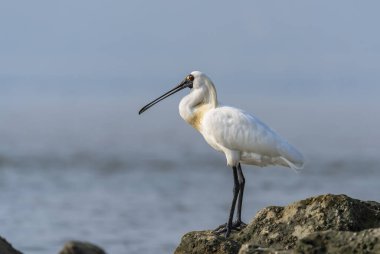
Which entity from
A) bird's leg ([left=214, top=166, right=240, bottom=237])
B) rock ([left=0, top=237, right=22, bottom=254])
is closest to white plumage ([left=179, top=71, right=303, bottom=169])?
bird's leg ([left=214, top=166, right=240, bottom=237])

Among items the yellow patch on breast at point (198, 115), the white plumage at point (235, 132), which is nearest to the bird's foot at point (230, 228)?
the white plumage at point (235, 132)

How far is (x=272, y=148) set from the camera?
15648 mm

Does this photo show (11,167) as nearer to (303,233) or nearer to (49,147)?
(49,147)

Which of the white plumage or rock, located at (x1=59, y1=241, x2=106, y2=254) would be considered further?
the white plumage

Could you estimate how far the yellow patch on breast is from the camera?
16328mm

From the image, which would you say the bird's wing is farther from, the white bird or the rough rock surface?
the rough rock surface

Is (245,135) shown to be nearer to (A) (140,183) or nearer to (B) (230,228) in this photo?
(B) (230,228)

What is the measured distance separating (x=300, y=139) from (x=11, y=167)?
1038 inches

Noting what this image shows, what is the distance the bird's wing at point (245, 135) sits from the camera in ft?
51.2

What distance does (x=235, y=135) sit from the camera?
1580 cm

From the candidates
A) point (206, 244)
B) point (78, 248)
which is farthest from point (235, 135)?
point (78, 248)

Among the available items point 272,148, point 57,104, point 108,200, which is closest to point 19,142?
point 108,200

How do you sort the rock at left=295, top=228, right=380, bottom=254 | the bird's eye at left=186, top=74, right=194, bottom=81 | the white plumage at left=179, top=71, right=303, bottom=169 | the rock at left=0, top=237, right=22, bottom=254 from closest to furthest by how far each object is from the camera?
the rock at left=295, top=228, right=380, bottom=254 → the rock at left=0, top=237, right=22, bottom=254 → the white plumage at left=179, top=71, right=303, bottom=169 → the bird's eye at left=186, top=74, right=194, bottom=81

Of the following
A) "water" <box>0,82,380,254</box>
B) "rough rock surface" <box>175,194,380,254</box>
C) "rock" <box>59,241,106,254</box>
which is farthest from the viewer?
"water" <box>0,82,380,254</box>
